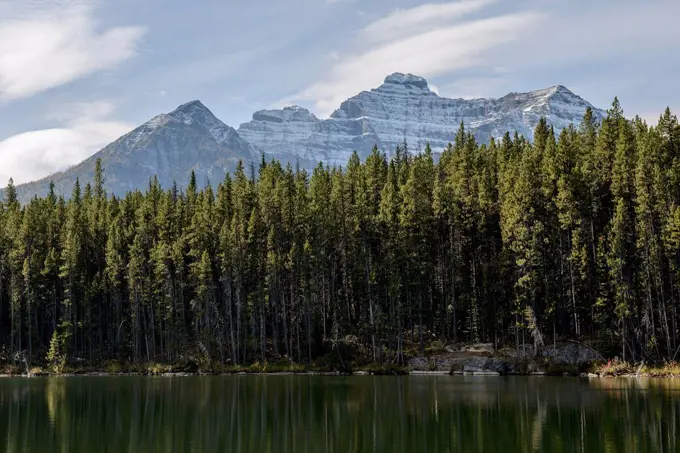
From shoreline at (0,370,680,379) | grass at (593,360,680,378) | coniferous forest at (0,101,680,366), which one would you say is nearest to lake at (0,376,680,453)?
shoreline at (0,370,680,379)

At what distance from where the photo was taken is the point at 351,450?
31781 mm

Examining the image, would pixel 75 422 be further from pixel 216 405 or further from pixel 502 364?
pixel 502 364

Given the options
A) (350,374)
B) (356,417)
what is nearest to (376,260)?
(350,374)

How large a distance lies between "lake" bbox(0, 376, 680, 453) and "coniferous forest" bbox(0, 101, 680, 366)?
14556 mm

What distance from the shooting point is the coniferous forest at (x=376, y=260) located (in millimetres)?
73188

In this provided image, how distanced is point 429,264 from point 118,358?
143 feet

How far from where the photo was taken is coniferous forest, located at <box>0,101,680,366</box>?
73.2 m

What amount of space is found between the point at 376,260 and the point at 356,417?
4916 cm

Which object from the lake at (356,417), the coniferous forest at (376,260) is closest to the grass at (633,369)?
the coniferous forest at (376,260)

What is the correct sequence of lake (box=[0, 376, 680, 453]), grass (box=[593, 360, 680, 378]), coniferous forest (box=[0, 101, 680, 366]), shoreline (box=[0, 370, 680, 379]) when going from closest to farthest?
lake (box=[0, 376, 680, 453]) < grass (box=[593, 360, 680, 378]) < shoreline (box=[0, 370, 680, 379]) < coniferous forest (box=[0, 101, 680, 366])

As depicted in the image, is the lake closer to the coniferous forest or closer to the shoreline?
the shoreline

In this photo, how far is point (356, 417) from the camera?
41.8 metres

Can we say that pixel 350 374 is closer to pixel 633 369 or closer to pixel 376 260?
pixel 376 260

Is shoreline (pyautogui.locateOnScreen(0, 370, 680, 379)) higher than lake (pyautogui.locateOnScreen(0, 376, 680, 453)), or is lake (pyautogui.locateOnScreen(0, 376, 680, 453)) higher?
lake (pyautogui.locateOnScreen(0, 376, 680, 453))
